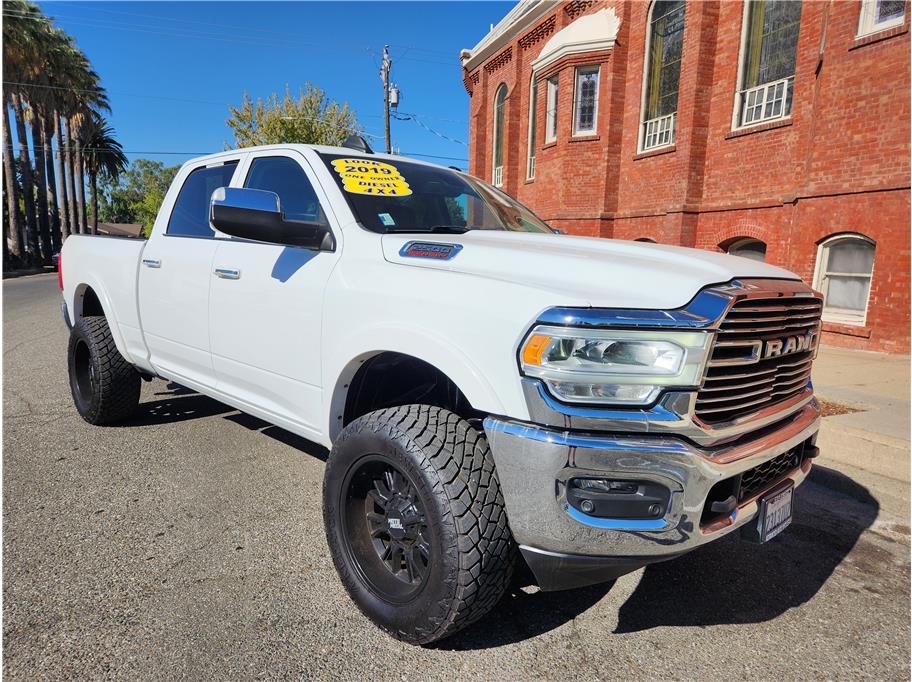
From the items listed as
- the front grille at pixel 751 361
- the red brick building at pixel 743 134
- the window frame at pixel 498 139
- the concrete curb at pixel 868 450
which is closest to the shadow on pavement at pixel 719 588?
the concrete curb at pixel 868 450

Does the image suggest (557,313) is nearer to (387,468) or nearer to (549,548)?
(549,548)

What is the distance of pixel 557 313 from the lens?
6.10 feet

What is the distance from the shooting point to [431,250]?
7.87 feet

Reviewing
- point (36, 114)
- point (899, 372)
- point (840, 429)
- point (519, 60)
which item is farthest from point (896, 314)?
point (36, 114)

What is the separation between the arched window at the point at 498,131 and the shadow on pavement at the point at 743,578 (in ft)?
60.5

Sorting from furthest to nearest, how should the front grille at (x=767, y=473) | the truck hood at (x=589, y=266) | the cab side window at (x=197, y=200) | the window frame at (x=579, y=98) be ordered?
the window frame at (x=579, y=98)
the cab side window at (x=197, y=200)
the front grille at (x=767, y=473)
the truck hood at (x=589, y=266)

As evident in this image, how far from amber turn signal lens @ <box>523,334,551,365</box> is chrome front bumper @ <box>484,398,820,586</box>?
0.70 ft

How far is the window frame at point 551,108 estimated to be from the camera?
15695 mm

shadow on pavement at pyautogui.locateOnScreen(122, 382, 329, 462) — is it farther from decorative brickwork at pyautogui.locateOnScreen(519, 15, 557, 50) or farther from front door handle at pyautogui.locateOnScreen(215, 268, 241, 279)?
decorative brickwork at pyautogui.locateOnScreen(519, 15, 557, 50)

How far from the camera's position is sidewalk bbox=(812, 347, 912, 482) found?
14.3 ft

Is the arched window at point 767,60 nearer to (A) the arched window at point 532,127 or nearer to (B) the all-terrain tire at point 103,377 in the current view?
(A) the arched window at point 532,127

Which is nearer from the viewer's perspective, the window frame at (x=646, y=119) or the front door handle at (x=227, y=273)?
the front door handle at (x=227, y=273)

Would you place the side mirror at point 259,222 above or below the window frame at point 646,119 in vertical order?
below

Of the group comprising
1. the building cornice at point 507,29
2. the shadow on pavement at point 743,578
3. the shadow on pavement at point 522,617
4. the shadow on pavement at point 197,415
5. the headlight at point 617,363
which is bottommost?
the shadow on pavement at point 743,578
